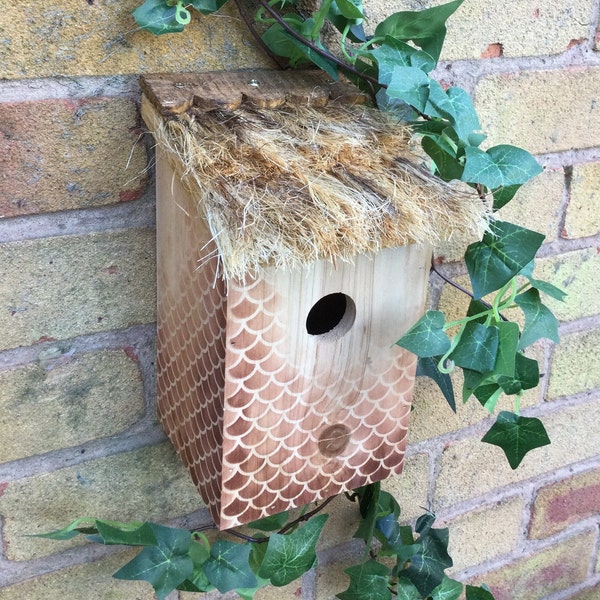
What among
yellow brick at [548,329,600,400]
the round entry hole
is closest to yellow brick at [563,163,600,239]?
yellow brick at [548,329,600,400]

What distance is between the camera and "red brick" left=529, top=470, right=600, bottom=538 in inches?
44.2

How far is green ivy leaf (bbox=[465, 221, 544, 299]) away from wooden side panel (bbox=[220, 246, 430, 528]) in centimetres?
5

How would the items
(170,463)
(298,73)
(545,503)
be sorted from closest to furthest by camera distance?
1. (298,73)
2. (170,463)
3. (545,503)

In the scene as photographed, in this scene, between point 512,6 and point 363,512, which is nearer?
point 512,6

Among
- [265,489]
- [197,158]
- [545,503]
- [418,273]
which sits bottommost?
[545,503]

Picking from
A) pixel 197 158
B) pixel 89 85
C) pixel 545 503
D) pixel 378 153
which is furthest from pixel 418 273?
pixel 545 503

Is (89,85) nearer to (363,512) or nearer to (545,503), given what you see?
(363,512)

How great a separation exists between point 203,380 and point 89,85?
0.90ft

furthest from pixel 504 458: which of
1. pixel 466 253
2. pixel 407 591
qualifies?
pixel 466 253

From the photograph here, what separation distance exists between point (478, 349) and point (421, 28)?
281 millimetres

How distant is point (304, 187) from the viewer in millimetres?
553

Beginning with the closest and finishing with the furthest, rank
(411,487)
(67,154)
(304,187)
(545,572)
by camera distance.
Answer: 1. (304,187)
2. (67,154)
3. (411,487)
4. (545,572)

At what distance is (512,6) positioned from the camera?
804mm

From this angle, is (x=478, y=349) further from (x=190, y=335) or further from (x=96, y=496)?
(x=96, y=496)
